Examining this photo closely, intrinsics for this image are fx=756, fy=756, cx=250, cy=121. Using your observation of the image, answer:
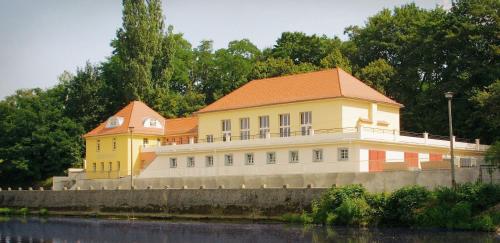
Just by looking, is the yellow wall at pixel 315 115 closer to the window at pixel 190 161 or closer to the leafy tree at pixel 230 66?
the window at pixel 190 161

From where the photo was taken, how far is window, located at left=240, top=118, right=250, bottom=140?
5691cm

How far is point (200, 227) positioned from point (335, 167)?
1052cm

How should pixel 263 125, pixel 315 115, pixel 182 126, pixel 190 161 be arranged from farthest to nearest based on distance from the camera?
1. pixel 182 126
2. pixel 190 161
3. pixel 263 125
4. pixel 315 115

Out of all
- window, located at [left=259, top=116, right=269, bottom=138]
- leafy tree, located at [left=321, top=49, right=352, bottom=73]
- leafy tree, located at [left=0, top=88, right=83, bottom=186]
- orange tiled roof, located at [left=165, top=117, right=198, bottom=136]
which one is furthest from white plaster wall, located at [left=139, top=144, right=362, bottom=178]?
leafy tree, located at [left=321, top=49, right=352, bottom=73]

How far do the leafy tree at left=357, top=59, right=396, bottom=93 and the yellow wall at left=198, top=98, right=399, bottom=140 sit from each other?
10229 mm

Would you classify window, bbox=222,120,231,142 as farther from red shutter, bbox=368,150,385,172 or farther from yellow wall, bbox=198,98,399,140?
red shutter, bbox=368,150,385,172

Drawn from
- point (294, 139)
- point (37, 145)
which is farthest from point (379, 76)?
point (37, 145)

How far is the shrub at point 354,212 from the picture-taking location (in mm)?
39031

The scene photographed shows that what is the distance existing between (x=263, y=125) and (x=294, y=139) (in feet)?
19.1

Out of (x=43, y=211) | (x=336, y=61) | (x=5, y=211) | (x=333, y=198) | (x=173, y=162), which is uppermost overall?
(x=336, y=61)

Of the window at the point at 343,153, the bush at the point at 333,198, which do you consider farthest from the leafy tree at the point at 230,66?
the bush at the point at 333,198

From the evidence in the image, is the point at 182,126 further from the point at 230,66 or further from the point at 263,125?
the point at 230,66

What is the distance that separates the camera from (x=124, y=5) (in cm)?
8044

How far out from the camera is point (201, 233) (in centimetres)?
3953
